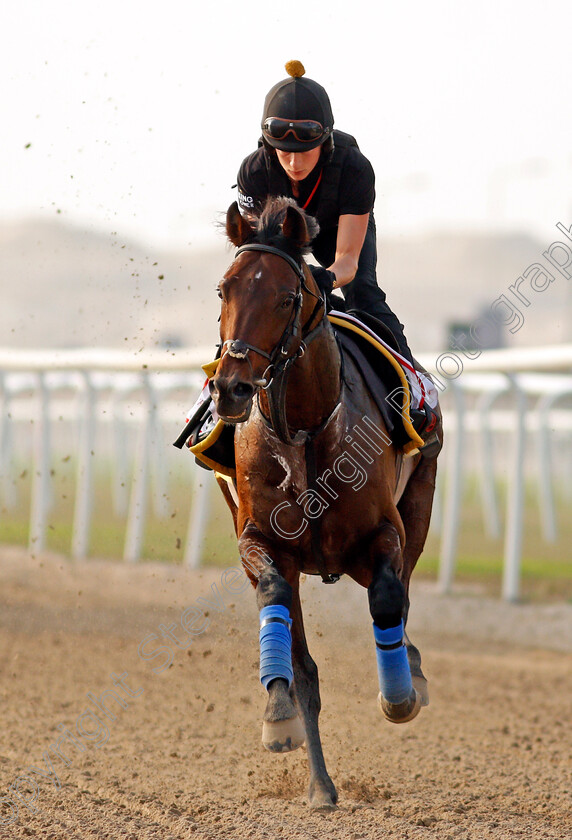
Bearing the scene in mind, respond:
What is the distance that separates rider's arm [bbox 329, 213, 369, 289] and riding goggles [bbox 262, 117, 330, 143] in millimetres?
383

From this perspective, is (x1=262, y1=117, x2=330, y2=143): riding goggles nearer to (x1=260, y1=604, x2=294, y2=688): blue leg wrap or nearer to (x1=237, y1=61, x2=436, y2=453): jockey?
(x1=237, y1=61, x2=436, y2=453): jockey

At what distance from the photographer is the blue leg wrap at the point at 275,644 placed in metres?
3.88

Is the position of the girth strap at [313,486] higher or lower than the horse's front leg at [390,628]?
higher

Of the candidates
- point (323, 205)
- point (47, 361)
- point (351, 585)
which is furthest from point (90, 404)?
point (323, 205)

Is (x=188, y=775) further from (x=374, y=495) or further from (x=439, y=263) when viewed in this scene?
(x=439, y=263)

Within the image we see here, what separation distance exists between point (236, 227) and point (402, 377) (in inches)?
46.9

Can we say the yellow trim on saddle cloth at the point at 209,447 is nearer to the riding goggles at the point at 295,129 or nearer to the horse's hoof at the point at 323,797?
the riding goggles at the point at 295,129

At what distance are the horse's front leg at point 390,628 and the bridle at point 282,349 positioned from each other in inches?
23.1

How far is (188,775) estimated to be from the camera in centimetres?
511

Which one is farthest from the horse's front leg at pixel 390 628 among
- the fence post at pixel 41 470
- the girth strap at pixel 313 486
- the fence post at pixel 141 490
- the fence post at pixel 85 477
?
the fence post at pixel 41 470

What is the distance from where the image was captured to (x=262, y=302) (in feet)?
11.5

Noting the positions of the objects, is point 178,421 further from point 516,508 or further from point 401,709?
point 401,709

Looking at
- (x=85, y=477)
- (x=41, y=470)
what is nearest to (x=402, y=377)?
(x=85, y=477)

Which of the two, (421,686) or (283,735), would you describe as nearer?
(283,735)
